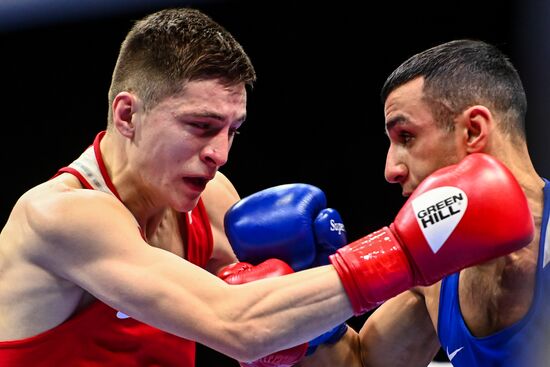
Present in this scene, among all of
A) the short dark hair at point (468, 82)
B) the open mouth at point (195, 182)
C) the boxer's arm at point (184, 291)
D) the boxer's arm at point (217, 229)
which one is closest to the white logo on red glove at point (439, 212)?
the boxer's arm at point (184, 291)

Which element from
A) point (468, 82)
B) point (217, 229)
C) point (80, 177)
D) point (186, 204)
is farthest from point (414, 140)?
point (80, 177)

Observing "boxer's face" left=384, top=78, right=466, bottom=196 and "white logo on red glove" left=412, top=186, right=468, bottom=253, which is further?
"boxer's face" left=384, top=78, right=466, bottom=196

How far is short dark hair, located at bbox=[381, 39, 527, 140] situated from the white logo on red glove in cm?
45

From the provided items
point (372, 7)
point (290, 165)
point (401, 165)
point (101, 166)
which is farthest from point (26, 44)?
point (401, 165)

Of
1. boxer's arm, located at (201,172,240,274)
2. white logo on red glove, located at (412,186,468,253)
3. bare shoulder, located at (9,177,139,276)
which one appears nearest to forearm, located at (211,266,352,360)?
white logo on red glove, located at (412,186,468,253)

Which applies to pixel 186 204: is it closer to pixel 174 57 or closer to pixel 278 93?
pixel 174 57

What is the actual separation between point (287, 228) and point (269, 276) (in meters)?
0.19

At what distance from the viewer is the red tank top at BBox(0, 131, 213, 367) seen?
199 centimetres

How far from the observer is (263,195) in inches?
90.6

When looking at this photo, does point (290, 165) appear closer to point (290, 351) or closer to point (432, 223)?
point (290, 351)

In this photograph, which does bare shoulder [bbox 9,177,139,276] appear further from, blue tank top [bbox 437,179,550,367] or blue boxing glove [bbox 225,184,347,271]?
blue tank top [bbox 437,179,550,367]

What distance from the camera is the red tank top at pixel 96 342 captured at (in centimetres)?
199

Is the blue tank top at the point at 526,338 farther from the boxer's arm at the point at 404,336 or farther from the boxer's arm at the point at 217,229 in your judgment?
the boxer's arm at the point at 217,229

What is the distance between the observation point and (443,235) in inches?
64.2
